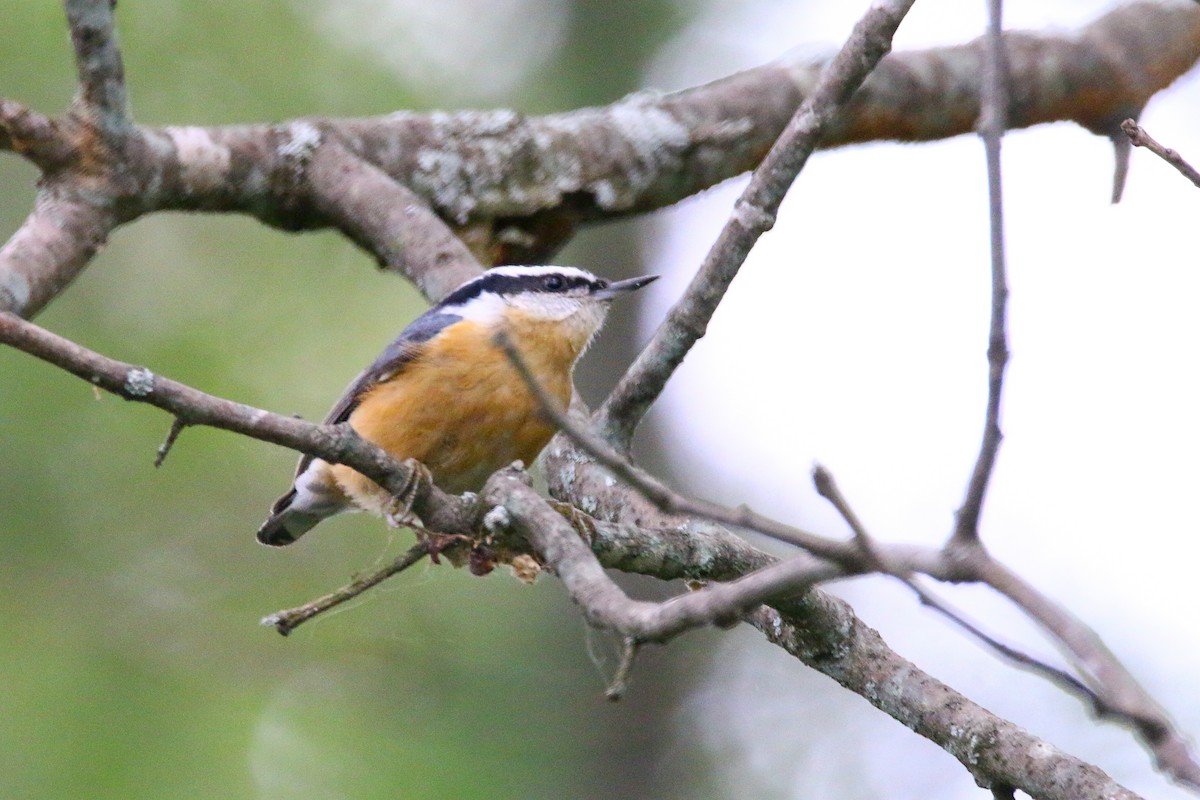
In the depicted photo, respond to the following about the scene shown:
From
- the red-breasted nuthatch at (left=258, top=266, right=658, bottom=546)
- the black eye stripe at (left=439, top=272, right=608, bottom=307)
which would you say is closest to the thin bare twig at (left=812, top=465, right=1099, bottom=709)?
the red-breasted nuthatch at (left=258, top=266, right=658, bottom=546)

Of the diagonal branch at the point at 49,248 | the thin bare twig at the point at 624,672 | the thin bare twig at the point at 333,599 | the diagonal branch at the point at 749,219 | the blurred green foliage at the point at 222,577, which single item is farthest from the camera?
the blurred green foliage at the point at 222,577

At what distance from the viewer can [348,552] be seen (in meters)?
5.39

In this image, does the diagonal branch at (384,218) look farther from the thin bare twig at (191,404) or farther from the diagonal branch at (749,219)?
the thin bare twig at (191,404)

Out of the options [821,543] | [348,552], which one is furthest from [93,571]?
[821,543]

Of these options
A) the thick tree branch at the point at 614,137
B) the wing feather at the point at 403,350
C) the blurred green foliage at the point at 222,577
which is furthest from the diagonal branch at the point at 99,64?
the blurred green foliage at the point at 222,577

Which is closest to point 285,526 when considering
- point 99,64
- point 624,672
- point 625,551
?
point 99,64

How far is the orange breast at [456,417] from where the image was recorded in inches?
129

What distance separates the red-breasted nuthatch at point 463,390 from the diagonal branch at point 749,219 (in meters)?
0.41

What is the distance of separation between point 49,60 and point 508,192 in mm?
2287

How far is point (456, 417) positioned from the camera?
129 inches

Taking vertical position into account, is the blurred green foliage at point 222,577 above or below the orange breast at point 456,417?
below

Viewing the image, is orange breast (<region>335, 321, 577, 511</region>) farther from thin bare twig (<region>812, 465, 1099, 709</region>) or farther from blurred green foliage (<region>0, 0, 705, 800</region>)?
thin bare twig (<region>812, 465, 1099, 709</region>)

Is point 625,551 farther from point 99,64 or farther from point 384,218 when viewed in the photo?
point 99,64

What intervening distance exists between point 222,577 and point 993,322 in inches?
166
